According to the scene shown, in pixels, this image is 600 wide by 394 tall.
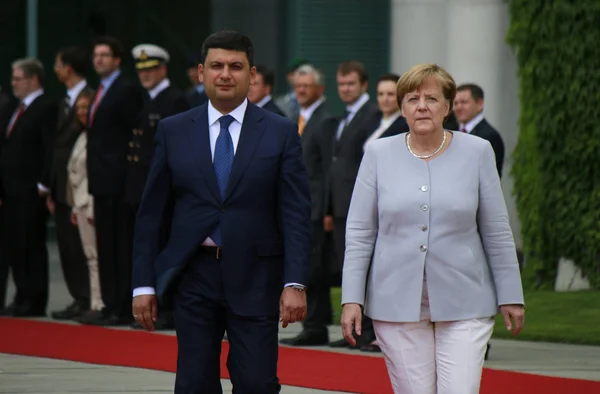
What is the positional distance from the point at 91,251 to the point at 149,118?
1.41 m

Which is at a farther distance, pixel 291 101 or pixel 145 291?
pixel 291 101

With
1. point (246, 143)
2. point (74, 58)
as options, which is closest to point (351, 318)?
point (246, 143)

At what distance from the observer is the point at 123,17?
2142 cm

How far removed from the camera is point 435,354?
5770mm

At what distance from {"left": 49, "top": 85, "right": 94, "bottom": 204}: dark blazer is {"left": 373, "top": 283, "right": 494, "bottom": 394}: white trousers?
722 cm

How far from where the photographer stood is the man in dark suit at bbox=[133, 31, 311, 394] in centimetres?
597

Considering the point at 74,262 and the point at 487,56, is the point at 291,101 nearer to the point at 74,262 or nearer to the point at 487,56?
the point at 487,56

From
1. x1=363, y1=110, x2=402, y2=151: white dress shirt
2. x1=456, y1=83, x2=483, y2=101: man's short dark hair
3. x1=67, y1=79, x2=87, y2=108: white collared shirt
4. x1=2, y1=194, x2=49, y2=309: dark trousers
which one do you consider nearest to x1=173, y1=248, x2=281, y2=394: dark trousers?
x1=363, y1=110, x2=402, y2=151: white dress shirt

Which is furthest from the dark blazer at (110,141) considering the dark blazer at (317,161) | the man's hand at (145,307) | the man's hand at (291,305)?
the man's hand at (291,305)

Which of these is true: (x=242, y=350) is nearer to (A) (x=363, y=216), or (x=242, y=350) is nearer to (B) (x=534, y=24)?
(A) (x=363, y=216)

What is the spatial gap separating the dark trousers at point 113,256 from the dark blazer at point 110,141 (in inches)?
7.3

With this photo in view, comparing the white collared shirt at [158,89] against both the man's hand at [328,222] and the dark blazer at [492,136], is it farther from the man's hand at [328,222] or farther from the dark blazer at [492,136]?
the dark blazer at [492,136]

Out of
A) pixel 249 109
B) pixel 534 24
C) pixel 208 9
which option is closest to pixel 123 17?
pixel 208 9

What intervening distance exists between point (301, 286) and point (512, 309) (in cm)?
82
